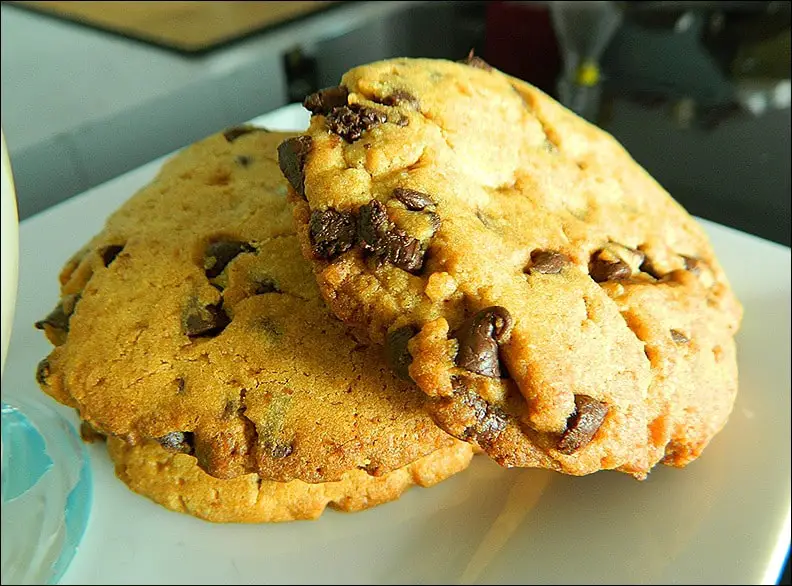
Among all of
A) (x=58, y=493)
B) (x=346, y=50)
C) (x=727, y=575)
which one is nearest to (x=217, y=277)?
(x=58, y=493)

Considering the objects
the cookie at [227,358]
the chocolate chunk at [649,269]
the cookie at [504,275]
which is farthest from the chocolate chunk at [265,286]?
the chocolate chunk at [649,269]

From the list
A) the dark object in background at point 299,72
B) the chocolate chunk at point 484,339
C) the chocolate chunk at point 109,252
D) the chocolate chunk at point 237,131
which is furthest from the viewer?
the dark object in background at point 299,72

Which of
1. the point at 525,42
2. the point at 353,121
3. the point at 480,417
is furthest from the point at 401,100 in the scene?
the point at 525,42

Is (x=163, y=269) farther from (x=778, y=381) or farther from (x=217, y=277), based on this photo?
(x=778, y=381)

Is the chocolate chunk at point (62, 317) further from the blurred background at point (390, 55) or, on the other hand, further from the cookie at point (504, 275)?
the blurred background at point (390, 55)

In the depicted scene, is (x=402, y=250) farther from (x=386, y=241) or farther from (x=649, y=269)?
(x=649, y=269)
